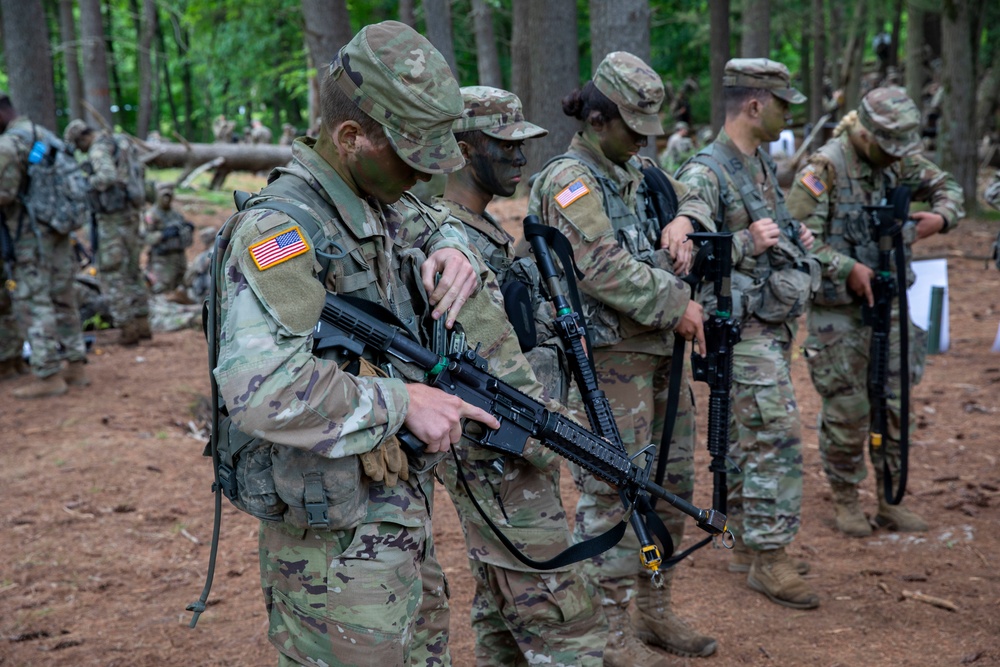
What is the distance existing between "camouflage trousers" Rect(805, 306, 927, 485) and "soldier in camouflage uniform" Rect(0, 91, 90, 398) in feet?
20.1

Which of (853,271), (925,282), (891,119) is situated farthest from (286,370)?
(925,282)

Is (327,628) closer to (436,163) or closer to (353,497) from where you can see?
(353,497)

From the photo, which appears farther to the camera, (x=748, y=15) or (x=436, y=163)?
(x=748, y=15)

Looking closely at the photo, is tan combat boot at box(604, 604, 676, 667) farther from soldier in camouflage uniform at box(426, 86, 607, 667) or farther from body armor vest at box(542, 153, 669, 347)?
body armor vest at box(542, 153, 669, 347)

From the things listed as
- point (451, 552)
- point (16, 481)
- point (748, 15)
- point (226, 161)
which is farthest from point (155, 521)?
point (226, 161)

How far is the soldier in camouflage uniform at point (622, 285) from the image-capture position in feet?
11.8

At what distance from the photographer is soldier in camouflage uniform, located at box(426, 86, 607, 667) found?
2.80 metres

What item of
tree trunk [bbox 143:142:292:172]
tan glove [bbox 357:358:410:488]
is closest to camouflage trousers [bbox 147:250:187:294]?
tree trunk [bbox 143:142:292:172]

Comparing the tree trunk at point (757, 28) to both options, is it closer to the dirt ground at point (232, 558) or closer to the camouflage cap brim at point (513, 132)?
the dirt ground at point (232, 558)

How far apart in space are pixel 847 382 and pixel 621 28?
3124 mm

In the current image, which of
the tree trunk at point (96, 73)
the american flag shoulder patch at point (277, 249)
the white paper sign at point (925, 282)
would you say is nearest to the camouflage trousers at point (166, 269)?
the tree trunk at point (96, 73)

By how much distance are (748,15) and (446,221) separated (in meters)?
10.8

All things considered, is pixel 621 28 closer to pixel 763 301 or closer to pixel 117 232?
pixel 763 301

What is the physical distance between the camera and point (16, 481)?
604 cm
